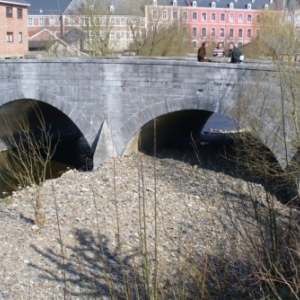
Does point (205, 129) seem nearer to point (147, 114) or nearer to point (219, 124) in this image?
point (219, 124)

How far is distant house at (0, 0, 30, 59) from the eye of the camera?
35219 mm

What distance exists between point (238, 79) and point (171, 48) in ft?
50.9

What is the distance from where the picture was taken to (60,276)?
9.23 metres

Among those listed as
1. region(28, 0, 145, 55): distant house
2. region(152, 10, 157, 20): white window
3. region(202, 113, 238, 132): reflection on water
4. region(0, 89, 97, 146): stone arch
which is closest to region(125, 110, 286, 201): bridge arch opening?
region(202, 113, 238, 132): reflection on water

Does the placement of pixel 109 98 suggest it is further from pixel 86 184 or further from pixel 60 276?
pixel 60 276

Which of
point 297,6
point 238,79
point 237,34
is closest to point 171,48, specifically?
point 238,79

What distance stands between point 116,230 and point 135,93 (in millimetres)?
6387

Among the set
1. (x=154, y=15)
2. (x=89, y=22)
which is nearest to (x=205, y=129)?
Result: (x=89, y=22)

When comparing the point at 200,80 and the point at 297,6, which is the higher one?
the point at 297,6

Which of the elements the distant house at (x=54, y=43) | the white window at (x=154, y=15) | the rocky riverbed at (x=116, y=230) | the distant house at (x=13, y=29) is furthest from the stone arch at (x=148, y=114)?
the distant house at (x=13, y=29)

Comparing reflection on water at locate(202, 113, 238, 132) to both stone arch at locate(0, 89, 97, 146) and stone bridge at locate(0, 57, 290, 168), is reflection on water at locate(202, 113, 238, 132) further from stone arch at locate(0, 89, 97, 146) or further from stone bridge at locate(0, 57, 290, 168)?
stone arch at locate(0, 89, 97, 146)

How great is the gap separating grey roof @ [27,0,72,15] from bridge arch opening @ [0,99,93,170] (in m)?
33.7

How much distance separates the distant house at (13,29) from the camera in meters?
35.2

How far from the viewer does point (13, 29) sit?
36375 millimetres
